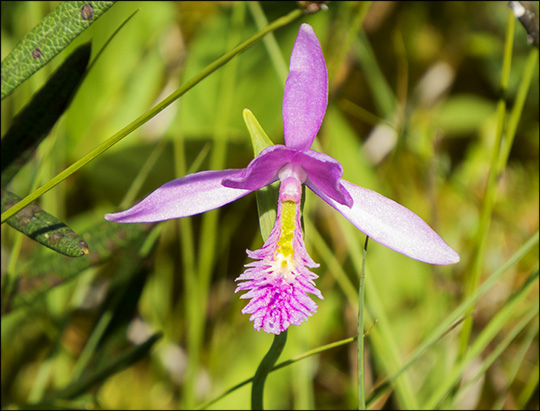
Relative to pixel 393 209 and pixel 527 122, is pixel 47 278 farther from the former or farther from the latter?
pixel 527 122

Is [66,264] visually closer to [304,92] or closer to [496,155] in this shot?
[304,92]

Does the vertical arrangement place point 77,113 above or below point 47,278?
above

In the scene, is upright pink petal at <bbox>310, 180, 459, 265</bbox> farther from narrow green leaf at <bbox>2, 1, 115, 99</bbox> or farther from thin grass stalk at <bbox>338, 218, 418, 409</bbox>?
narrow green leaf at <bbox>2, 1, 115, 99</bbox>

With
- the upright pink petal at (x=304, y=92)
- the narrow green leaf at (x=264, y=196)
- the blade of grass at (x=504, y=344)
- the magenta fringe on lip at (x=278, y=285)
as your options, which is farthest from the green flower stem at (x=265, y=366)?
the blade of grass at (x=504, y=344)

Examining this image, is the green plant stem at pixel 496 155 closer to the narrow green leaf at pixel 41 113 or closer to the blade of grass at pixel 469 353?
the blade of grass at pixel 469 353

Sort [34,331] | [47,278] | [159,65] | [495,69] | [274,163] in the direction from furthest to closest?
1. [495,69]
2. [159,65]
3. [34,331]
4. [47,278]
5. [274,163]

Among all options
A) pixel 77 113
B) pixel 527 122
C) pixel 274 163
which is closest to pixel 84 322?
pixel 77 113

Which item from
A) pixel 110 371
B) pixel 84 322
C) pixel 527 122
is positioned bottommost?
pixel 110 371

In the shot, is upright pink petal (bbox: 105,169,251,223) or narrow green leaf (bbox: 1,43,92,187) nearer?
upright pink petal (bbox: 105,169,251,223)

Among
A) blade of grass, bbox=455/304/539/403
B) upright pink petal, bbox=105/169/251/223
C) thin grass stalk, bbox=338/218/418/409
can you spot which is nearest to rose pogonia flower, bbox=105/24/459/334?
upright pink petal, bbox=105/169/251/223
